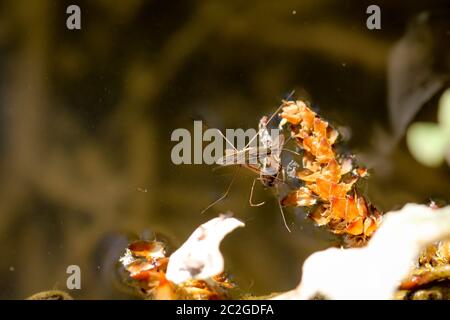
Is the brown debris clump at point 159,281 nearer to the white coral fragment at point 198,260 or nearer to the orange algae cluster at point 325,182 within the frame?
the white coral fragment at point 198,260

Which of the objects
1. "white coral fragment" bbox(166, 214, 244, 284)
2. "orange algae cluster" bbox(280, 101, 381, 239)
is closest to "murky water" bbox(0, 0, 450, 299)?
"orange algae cluster" bbox(280, 101, 381, 239)

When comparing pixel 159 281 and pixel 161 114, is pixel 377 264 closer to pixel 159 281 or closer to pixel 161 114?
pixel 159 281

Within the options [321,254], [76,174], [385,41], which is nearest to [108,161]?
[76,174]

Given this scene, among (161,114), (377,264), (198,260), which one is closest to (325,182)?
(377,264)
